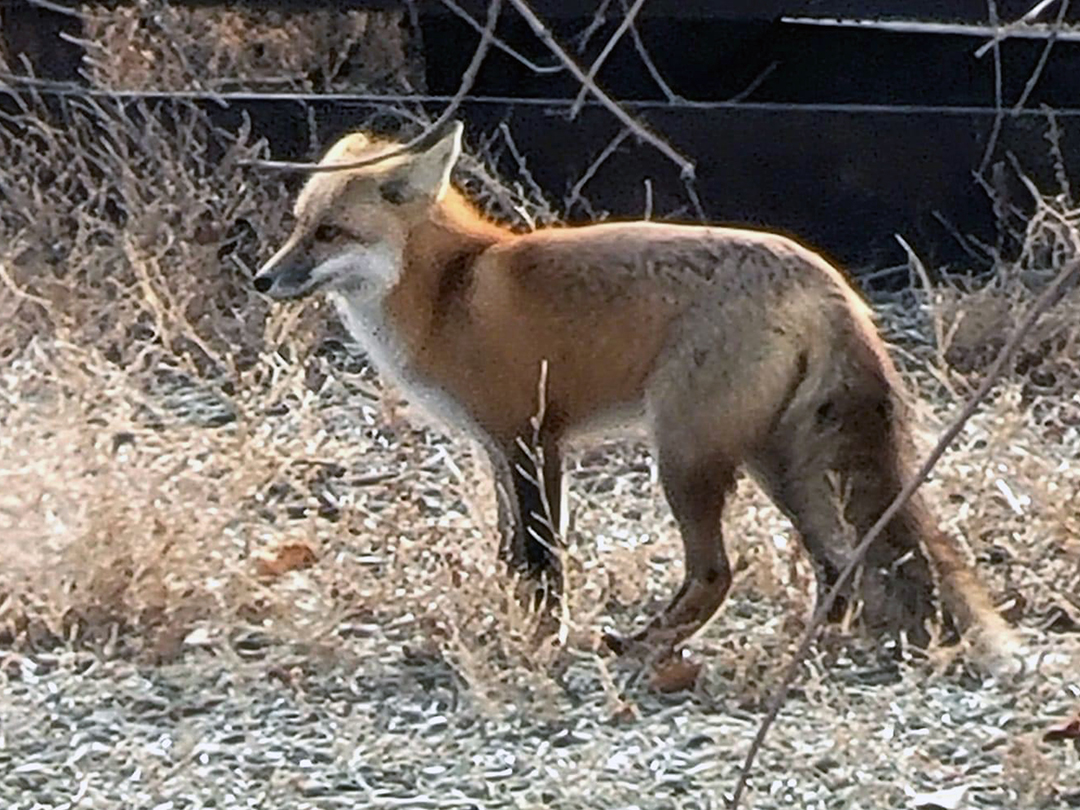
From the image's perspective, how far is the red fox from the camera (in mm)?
3908

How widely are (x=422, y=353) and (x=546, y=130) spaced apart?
3.05 m

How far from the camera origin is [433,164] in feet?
14.0

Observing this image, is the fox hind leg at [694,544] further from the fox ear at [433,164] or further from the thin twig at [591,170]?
the thin twig at [591,170]

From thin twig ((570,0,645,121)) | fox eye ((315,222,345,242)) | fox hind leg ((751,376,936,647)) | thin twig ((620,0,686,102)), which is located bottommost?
fox hind leg ((751,376,936,647))

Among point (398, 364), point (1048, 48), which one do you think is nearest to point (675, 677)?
point (398, 364)

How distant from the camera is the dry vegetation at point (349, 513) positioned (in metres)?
3.96

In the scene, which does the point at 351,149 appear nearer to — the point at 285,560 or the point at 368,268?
the point at 368,268

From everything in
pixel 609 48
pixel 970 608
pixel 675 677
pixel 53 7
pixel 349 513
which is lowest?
pixel 349 513

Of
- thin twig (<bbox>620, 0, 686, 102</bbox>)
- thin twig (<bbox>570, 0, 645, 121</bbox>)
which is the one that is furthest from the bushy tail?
thin twig (<bbox>570, 0, 645, 121</bbox>)

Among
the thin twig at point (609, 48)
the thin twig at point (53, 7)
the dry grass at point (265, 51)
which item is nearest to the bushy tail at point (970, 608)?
the thin twig at point (609, 48)

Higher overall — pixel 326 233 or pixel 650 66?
pixel 650 66

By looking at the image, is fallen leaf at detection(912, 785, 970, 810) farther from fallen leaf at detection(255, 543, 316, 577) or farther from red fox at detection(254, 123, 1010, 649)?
fallen leaf at detection(255, 543, 316, 577)

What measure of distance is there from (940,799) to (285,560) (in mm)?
1559

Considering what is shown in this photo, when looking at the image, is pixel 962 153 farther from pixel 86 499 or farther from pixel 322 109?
pixel 86 499
